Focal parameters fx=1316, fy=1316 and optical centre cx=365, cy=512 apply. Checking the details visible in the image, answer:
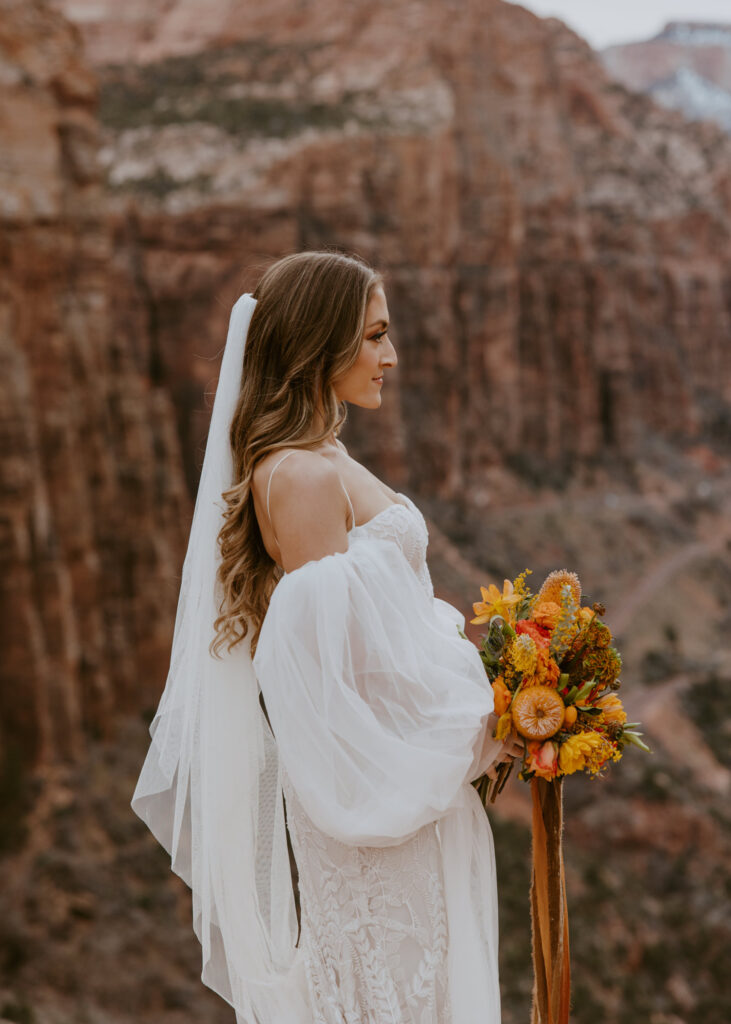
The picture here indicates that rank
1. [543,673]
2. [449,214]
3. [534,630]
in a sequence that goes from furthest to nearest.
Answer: [449,214], [534,630], [543,673]

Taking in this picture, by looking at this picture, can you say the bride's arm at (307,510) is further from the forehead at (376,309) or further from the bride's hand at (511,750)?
the bride's hand at (511,750)

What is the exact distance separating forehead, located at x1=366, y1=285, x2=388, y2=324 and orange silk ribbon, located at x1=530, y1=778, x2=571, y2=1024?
1.42 meters

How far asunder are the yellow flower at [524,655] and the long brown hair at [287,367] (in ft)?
2.58

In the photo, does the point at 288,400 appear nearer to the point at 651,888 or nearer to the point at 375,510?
the point at 375,510

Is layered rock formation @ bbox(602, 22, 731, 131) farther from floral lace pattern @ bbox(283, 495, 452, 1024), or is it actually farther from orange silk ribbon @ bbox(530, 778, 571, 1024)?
floral lace pattern @ bbox(283, 495, 452, 1024)

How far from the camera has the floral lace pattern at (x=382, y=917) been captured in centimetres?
362

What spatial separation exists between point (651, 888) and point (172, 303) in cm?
1656

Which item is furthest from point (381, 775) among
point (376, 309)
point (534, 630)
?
point (376, 309)

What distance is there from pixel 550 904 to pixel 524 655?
30.5 inches

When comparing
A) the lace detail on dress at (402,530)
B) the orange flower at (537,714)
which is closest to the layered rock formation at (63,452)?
the lace detail on dress at (402,530)

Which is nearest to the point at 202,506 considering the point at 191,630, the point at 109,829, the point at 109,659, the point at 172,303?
the point at 191,630

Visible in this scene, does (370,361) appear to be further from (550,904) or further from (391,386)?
(391,386)

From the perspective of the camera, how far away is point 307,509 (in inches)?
138

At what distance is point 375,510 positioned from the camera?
369 centimetres
